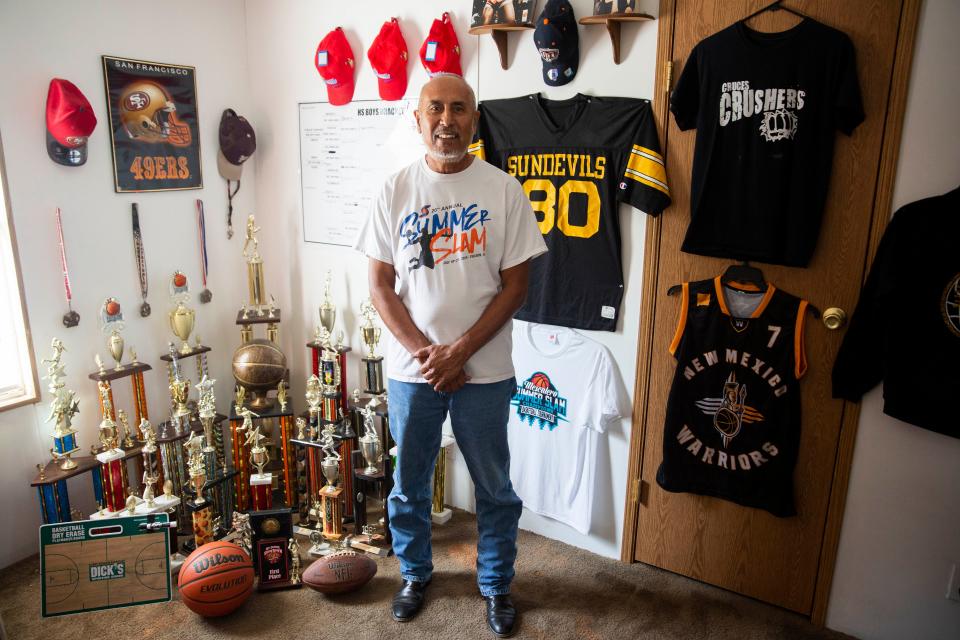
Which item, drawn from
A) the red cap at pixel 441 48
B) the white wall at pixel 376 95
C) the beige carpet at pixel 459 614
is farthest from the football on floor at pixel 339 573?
the red cap at pixel 441 48

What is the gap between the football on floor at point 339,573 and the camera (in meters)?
2.38

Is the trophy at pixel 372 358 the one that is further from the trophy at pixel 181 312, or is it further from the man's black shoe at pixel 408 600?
the man's black shoe at pixel 408 600

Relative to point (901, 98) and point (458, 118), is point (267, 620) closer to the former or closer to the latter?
point (458, 118)

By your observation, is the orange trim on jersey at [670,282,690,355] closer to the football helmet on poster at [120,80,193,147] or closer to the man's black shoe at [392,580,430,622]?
the man's black shoe at [392,580,430,622]

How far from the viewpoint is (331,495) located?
2.70 m

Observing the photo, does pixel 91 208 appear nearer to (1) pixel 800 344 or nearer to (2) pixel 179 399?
(2) pixel 179 399

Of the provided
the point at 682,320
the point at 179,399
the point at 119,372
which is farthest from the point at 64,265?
the point at 682,320

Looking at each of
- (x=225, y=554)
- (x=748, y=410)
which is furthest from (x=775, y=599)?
(x=225, y=554)

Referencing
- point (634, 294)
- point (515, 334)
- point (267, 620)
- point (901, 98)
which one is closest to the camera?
point (901, 98)

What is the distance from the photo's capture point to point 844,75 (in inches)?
78.0

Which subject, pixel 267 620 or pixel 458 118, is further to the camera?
pixel 267 620

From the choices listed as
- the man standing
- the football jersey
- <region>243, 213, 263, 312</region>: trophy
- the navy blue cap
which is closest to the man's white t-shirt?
the man standing

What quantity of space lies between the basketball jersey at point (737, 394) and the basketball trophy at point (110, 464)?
2.08 meters

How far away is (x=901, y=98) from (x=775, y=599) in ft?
5.56
